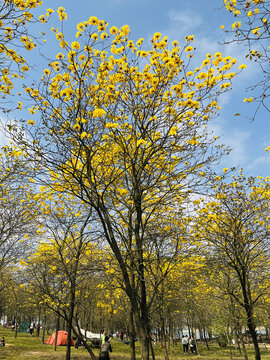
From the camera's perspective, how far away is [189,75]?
4.95 m

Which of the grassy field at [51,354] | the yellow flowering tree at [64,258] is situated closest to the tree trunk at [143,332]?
the yellow flowering tree at [64,258]

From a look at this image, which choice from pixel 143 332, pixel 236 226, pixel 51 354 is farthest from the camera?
pixel 51 354

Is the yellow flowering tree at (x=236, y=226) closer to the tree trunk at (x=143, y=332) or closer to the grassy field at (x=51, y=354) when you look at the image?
the tree trunk at (x=143, y=332)

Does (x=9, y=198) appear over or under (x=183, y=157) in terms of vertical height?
over

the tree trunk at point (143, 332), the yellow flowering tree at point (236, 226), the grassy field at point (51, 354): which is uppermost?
the yellow flowering tree at point (236, 226)

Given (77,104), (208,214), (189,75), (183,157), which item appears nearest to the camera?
(77,104)

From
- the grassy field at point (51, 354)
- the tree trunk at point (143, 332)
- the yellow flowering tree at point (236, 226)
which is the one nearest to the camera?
the tree trunk at point (143, 332)

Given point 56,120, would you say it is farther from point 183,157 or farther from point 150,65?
point 183,157

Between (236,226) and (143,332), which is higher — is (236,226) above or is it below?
above

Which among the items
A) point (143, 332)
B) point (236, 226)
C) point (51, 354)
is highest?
point (236, 226)

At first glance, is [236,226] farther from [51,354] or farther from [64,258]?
[51,354]

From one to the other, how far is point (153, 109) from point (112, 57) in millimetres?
1239

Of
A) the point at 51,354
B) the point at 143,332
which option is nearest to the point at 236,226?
the point at 143,332

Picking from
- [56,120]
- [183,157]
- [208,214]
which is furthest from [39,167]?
[208,214]
